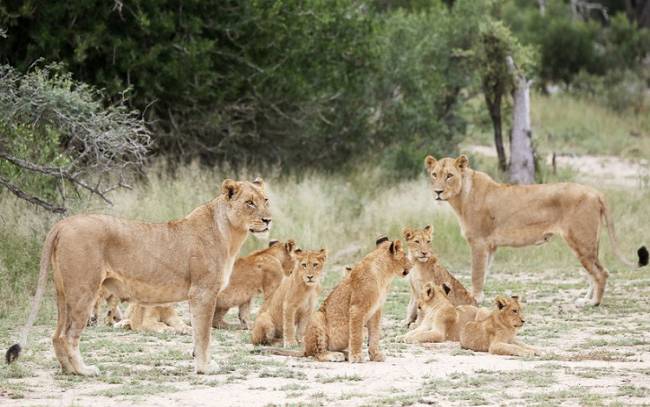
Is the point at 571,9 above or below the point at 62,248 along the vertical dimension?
above

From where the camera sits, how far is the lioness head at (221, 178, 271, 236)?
9055 millimetres

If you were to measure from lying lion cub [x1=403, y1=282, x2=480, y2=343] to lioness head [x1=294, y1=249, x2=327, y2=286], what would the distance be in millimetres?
1096

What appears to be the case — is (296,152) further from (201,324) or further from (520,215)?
(201,324)

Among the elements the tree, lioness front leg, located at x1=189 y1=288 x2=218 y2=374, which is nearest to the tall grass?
the tree

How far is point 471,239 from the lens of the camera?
1351cm

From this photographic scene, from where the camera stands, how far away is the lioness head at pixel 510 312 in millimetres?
10000

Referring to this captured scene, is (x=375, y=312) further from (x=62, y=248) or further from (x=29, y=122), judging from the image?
(x=29, y=122)

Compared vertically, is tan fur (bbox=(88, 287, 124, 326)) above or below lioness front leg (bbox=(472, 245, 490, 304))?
below

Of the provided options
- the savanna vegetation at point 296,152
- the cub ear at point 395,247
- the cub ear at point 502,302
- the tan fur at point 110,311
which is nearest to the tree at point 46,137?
the savanna vegetation at point 296,152

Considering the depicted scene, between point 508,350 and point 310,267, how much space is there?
1.64 metres

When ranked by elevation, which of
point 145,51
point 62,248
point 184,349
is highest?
point 145,51

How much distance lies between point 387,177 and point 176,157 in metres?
3.30

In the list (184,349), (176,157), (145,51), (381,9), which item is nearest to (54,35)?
(145,51)

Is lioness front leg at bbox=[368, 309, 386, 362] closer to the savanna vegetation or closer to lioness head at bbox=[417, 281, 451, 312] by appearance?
the savanna vegetation
